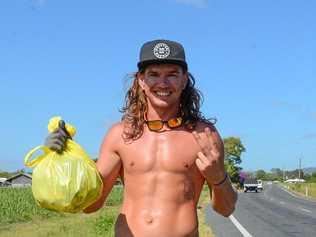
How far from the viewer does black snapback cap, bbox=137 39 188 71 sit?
3.72 meters

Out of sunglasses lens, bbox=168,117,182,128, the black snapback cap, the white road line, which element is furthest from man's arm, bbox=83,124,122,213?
the white road line

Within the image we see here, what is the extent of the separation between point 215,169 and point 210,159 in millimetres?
60

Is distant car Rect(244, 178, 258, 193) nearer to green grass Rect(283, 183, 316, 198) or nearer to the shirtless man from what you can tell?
green grass Rect(283, 183, 316, 198)

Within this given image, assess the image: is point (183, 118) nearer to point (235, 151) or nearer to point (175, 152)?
point (175, 152)

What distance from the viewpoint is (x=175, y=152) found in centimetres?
377

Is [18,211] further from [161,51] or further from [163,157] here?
[161,51]

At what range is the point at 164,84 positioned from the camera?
12.2 ft

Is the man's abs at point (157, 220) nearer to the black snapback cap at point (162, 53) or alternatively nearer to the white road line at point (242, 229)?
Result: the black snapback cap at point (162, 53)

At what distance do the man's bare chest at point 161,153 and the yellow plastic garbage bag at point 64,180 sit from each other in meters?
0.31

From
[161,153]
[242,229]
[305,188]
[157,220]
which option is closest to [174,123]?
[161,153]

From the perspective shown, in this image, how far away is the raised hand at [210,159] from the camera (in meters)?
3.54

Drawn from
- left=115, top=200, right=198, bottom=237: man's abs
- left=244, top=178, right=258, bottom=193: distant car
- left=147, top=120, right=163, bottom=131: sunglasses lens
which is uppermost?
left=244, top=178, right=258, bottom=193: distant car

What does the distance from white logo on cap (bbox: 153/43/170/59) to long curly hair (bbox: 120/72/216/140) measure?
1.03 ft

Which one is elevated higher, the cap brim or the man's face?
the cap brim
